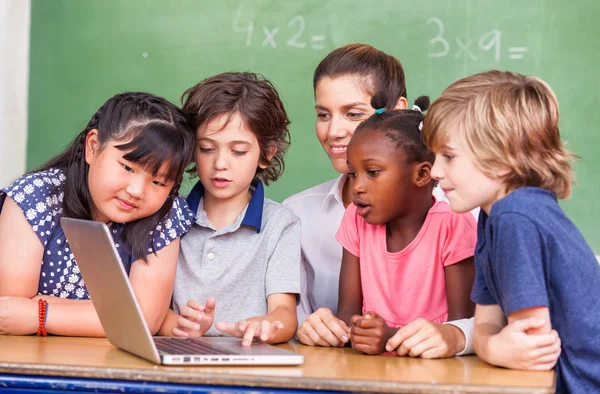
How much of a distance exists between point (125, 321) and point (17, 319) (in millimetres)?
402

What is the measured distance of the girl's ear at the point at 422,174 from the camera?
5.62 ft

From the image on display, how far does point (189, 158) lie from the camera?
1764 mm

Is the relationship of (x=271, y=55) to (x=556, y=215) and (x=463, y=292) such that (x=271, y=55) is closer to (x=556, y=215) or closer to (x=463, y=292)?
(x=463, y=292)

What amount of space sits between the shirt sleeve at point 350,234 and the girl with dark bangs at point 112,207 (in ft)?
1.17

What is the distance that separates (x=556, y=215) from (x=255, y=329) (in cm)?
57

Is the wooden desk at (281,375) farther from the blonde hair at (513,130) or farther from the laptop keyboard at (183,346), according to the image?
the blonde hair at (513,130)

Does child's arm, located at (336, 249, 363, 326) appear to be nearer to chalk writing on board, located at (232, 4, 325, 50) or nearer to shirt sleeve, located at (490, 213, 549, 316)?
shirt sleeve, located at (490, 213, 549, 316)

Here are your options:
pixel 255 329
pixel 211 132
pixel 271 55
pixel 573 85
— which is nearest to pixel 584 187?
pixel 573 85

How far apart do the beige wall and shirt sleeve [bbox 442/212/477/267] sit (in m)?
1.83

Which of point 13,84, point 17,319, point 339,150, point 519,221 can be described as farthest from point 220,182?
point 13,84

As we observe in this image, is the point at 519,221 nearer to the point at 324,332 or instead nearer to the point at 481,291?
the point at 481,291

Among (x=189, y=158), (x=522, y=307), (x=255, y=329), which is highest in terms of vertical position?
(x=189, y=158)

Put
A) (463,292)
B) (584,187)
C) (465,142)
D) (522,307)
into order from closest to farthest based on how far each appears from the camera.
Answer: (522,307), (465,142), (463,292), (584,187)

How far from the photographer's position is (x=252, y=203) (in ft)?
6.21
